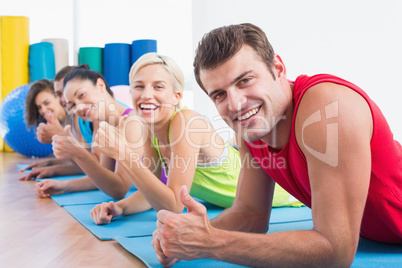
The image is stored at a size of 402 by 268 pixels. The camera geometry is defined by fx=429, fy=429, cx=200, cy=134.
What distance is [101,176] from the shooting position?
2.26m

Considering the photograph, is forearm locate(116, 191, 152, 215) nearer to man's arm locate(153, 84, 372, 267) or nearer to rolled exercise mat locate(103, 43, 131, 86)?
man's arm locate(153, 84, 372, 267)

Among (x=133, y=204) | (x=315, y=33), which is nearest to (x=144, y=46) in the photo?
(x=315, y=33)

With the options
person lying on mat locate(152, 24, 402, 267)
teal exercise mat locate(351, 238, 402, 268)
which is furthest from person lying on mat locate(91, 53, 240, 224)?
teal exercise mat locate(351, 238, 402, 268)

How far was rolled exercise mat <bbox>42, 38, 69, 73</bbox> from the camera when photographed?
5.57 meters

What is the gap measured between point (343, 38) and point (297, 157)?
107 inches

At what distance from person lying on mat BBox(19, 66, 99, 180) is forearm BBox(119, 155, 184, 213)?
1237 millimetres

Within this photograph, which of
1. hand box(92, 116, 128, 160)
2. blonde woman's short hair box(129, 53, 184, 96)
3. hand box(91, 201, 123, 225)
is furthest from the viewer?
blonde woman's short hair box(129, 53, 184, 96)

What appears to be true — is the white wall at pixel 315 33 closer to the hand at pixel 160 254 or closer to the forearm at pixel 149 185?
the forearm at pixel 149 185

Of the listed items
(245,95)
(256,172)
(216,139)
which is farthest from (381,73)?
(245,95)

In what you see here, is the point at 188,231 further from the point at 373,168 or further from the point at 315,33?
Result: the point at 315,33

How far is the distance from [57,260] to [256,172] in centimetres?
73

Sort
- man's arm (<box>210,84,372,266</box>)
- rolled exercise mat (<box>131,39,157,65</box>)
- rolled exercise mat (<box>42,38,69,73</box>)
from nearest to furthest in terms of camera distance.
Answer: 1. man's arm (<box>210,84,372,266</box>)
2. rolled exercise mat (<box>131,39,157,65</box>)
3. rolled exercise mat (<box>42,38,69,73</box>)

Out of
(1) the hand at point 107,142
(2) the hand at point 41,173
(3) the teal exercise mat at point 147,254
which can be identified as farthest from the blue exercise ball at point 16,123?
(3) the teal exercise mat at point 147,254

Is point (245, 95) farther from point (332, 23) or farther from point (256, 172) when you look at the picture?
point (332, 23)
